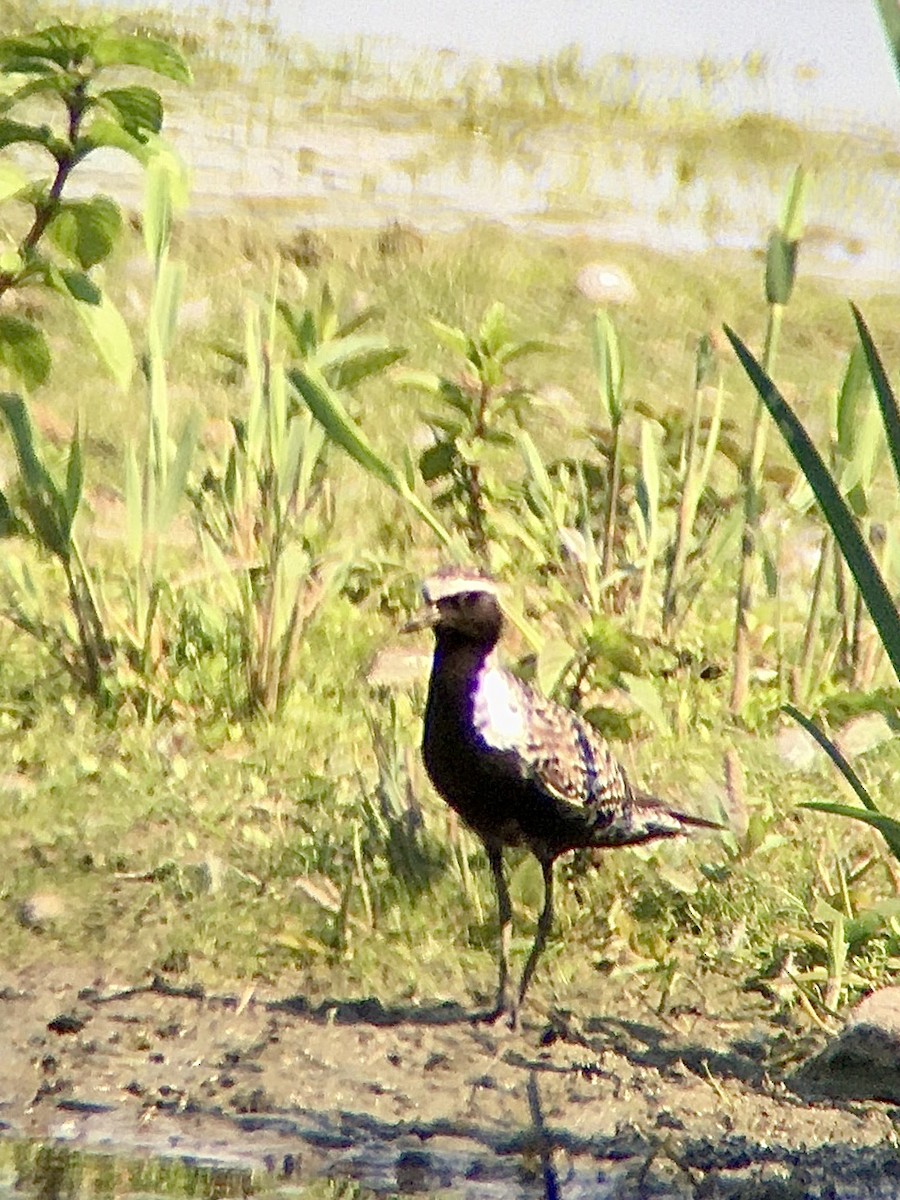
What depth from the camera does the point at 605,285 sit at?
9.41 m

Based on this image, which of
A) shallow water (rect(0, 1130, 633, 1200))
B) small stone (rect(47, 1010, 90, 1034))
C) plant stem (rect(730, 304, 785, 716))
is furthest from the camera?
plant stem (rect(730, 304, 785, 716))

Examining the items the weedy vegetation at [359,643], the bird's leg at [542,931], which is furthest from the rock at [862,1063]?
the bird's leg at [542,931]

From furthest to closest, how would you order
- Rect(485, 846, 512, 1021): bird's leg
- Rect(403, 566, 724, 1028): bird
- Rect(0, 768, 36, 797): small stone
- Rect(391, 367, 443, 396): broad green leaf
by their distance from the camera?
1. Rect(391, 367, 443, 396): broad green leaf
2. Rect(0, 768, 36, 797): small stone
3. Rect(403, 566, 724, 1028): bird
4. Rect(485, 846, 512, 1021): bird's leg

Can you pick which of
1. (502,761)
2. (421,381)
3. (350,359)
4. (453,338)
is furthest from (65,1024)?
(453,338)

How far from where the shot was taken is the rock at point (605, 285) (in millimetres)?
9352

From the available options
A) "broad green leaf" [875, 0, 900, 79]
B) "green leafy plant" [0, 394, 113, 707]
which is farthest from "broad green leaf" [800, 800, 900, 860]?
"green leafy plant" [0, 394, 113, 707]

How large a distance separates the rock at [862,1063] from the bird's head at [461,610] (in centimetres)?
116

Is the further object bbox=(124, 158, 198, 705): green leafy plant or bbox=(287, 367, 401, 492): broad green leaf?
bbox=(124, 158, 198, 705): green leafy plant

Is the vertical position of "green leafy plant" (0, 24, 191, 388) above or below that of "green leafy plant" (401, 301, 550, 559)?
above

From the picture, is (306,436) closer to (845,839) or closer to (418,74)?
(845,839)

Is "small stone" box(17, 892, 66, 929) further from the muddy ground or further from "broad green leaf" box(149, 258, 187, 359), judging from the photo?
"broad green leaf" box(149, 258, 187, 359)

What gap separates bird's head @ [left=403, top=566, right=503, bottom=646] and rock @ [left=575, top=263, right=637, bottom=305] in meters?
4.57

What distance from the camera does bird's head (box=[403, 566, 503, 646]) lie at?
4.89 metres

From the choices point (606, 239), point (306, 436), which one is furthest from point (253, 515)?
point (606, 239)
